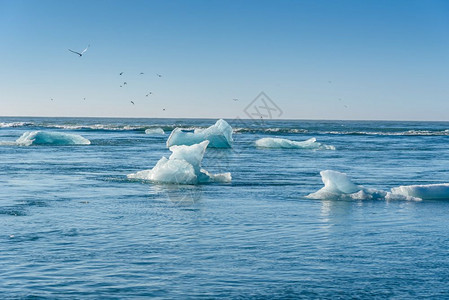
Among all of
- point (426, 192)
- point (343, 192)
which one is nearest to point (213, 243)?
point (343, 192)

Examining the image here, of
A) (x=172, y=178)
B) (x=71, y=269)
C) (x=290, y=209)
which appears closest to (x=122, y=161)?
(x=172, y=178)

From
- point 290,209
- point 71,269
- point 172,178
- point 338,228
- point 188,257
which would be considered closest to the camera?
point 71,269

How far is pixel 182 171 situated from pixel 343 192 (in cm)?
493

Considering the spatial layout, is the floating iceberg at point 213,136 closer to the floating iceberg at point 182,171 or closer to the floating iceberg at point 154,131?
the floating iceberg at point 182,171

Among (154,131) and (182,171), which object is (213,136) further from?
(154,131)

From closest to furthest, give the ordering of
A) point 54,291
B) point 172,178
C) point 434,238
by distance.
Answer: point 54,291
point 434,238
point 172,178

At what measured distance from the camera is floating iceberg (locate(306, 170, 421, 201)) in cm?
1392

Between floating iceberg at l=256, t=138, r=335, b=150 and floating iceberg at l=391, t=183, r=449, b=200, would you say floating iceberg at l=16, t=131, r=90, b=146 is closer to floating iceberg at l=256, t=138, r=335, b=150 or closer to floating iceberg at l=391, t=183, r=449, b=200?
floating iceberg at l=256, t=138, r=335, b=150

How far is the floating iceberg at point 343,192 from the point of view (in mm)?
13922

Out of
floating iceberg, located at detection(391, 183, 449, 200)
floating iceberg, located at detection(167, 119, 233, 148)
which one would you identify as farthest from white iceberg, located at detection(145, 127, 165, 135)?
floating iceberg, located at detection(391, 183, 449, 200)

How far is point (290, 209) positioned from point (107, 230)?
4030 millimetres

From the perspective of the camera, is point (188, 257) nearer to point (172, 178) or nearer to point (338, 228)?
point (338, 228)

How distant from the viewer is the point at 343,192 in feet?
46.2

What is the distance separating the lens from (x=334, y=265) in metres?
8.01
